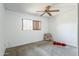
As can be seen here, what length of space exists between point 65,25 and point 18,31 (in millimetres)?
956

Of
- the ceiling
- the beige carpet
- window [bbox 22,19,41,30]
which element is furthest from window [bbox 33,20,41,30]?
the beige carpet

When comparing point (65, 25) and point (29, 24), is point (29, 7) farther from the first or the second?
point (65, 25)

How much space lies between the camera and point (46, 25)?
1802 mm

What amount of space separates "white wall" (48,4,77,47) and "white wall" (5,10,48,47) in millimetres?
196

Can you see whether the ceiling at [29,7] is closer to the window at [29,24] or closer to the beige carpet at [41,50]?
the window at [29,24]

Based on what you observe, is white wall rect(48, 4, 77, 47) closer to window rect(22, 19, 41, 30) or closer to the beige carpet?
the beige carpet

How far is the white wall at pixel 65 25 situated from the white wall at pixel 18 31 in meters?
0.20

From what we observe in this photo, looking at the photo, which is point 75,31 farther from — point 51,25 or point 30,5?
point 30,5

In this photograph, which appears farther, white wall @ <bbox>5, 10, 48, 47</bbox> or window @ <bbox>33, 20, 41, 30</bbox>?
window @ <bbox>33, 20, 41, 30</bbox>

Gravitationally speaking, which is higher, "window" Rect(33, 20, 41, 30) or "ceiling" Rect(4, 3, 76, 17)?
"ceiling" Rect(4, 3, 76, 17)

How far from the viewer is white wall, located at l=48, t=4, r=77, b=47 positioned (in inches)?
66.2

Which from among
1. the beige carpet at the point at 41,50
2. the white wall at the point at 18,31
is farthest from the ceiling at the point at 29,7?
the beige carpet at the point at 41,50

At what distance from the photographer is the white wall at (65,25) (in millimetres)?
1681

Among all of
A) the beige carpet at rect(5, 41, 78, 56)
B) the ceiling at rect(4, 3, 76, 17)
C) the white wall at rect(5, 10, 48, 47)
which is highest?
the ceiling at rect(4, 3, 76, 17)
